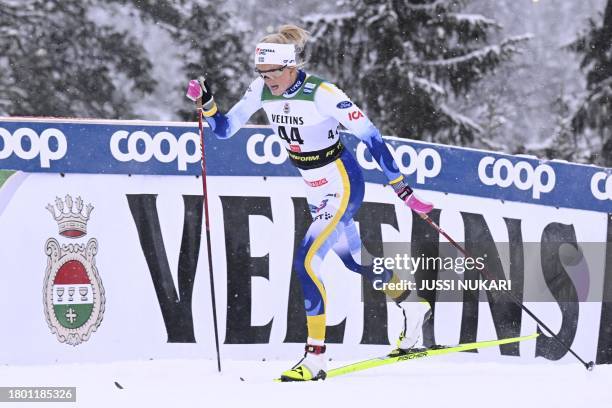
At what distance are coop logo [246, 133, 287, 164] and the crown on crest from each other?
5.05 ft

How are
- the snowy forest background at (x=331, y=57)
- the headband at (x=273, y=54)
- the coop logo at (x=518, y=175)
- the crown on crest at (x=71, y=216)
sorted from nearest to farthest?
the headband at (x=273, y=54)
the crown on crest at (x=71, y=216)
the coop logo at (x=518, y=175)
the snowy forest background at (x=331, y=57)

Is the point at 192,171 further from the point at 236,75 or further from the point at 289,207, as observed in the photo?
the point at 236,75

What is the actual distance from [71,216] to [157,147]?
96 cm

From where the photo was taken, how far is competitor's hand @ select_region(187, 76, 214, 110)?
250 inches

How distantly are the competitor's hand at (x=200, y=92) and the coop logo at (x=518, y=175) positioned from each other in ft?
10.3

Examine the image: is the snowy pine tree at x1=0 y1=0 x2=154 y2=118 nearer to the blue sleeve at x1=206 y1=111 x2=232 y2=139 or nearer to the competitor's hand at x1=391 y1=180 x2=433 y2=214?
the blue sleeve at x1=206 y1=111 x2=232 y2=139

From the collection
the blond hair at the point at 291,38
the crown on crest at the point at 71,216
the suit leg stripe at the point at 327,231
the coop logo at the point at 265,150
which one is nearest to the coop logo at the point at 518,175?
the coop logo at the point at 265,150

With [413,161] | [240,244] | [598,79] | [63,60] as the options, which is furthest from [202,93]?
[598,79]

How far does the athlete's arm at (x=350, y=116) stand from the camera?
617 centimetres

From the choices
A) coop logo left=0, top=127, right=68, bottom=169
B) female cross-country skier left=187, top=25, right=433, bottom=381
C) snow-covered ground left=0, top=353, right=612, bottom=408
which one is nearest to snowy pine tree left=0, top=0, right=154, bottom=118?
coop logo left=0, top=127, right=68, bottom=169

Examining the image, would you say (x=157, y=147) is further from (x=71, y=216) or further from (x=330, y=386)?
(x=330, y=386)

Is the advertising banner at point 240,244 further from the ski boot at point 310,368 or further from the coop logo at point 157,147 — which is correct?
the ski boot at point 310,368

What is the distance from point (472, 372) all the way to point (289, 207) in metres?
2.29

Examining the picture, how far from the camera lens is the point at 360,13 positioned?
742 inches
